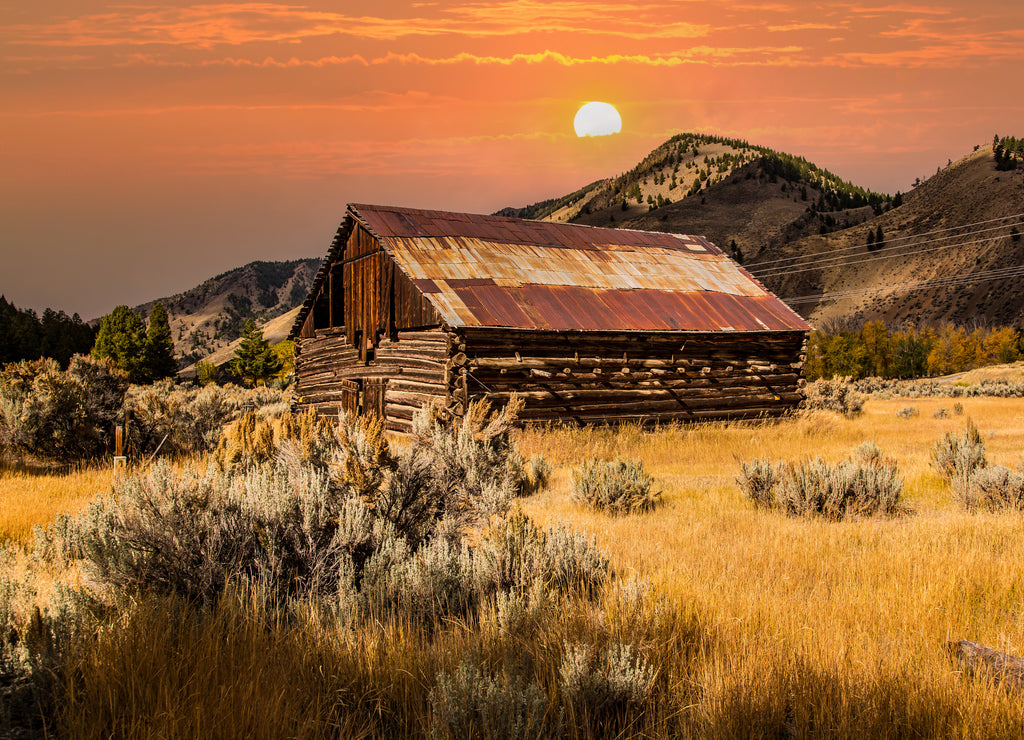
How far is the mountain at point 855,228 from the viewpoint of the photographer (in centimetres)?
7625

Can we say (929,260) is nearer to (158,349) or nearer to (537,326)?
(537,326)

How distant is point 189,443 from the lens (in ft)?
38.4

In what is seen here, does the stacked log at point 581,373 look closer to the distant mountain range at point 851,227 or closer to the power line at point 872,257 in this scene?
the distant mountain range at point 851,227

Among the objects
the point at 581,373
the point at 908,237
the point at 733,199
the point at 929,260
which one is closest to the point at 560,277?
the point at 581,373

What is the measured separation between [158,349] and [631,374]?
60170 millimetres

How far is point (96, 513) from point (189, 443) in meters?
8.10

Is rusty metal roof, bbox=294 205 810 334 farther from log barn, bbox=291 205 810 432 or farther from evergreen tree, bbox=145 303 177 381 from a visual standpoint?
evergreen tree, bbox=145 303 177 381

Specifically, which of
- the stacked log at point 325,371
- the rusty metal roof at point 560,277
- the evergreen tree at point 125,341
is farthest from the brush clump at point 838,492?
the evergreen tree at point 125,341

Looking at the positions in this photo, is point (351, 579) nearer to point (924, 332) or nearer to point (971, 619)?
point (971, 619)

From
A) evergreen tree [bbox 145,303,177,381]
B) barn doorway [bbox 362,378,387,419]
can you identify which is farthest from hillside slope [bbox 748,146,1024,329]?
evergreen tree [bbox 145,303,177,381]

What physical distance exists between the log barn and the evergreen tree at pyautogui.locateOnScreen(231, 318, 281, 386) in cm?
5602

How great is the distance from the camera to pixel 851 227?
4003 inches

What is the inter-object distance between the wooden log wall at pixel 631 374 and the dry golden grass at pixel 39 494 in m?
6.53

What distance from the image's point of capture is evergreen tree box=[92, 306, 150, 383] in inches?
2329
